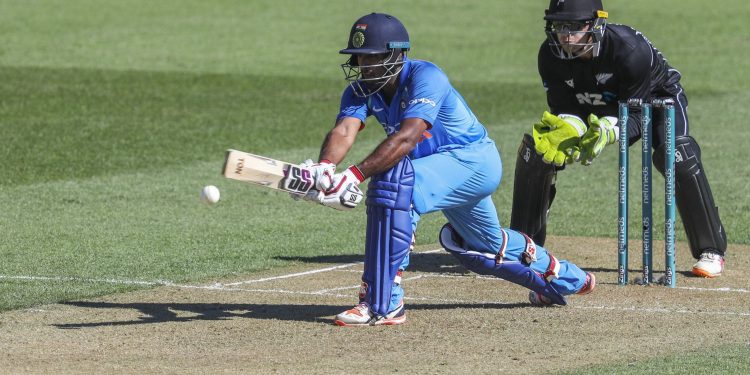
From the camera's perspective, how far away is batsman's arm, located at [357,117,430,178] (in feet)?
24.3

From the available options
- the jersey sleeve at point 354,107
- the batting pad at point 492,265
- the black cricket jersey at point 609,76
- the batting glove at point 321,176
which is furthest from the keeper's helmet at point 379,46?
the black cricket jersey at point 609,76

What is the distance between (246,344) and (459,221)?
5.01 feet

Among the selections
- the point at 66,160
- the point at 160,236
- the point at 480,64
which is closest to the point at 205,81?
the point at 480,64

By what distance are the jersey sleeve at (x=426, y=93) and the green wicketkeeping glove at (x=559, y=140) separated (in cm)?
121

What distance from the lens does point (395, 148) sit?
744cm

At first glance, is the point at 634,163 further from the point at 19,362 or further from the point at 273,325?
the point at 19,362

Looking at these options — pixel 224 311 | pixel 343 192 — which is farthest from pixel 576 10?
pixel 224 311

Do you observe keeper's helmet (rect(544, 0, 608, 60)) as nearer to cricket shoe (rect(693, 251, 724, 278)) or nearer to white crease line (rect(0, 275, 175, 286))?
cricket shoe (rect(693, 251, 724, 278))

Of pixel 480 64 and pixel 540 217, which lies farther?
pixel 480 64

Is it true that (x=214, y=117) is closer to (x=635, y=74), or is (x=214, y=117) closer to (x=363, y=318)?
(x=635, y=74)

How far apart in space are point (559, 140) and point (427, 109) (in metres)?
1.53

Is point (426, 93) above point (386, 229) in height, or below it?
above

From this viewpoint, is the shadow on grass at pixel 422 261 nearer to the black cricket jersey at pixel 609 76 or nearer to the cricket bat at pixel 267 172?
the black cricket jersey at pixel 609 76

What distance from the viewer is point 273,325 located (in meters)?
7.77
